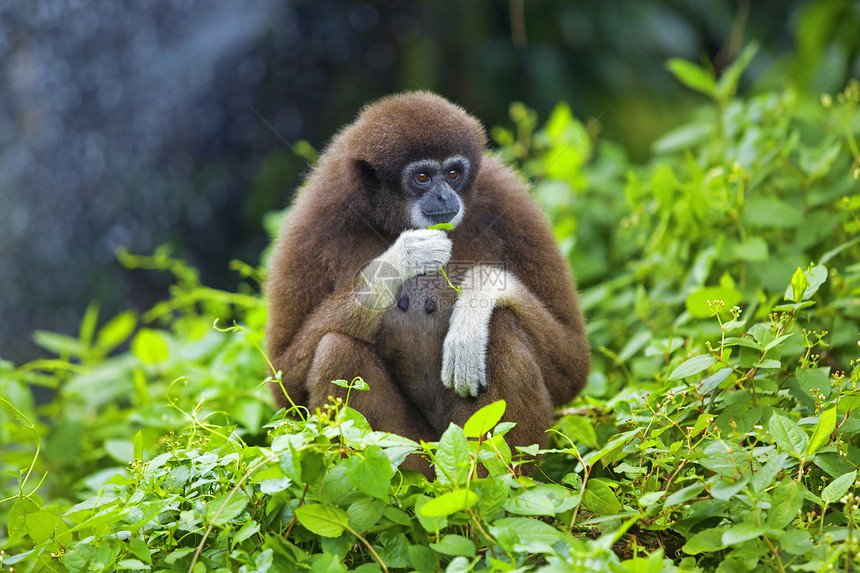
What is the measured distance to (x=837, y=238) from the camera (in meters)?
5.11

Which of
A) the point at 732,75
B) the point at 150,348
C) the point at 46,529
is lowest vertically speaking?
the point at 150,348

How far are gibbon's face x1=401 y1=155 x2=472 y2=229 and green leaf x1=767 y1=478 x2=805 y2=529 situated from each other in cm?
212

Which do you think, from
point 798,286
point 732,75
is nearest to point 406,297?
point 798,286

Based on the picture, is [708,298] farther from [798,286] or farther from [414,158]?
[414,158]

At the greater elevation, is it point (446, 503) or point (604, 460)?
point (446, 503)

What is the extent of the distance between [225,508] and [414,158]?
207 cm

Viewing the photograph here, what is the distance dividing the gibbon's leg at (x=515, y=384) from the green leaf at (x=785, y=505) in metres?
1.28

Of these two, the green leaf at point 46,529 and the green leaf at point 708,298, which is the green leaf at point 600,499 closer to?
the green leaf at point 708,298

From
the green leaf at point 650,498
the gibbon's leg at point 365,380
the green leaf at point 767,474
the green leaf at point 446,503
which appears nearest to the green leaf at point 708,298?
the green leaf at point 767,474

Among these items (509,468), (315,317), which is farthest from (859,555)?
(315,317)

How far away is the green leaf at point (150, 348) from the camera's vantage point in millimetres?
5977

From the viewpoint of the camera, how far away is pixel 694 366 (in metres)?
3.26

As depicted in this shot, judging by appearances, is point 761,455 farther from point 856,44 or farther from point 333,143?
point 856,44

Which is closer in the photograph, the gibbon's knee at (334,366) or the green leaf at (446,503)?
the green leaf at (446,503)
